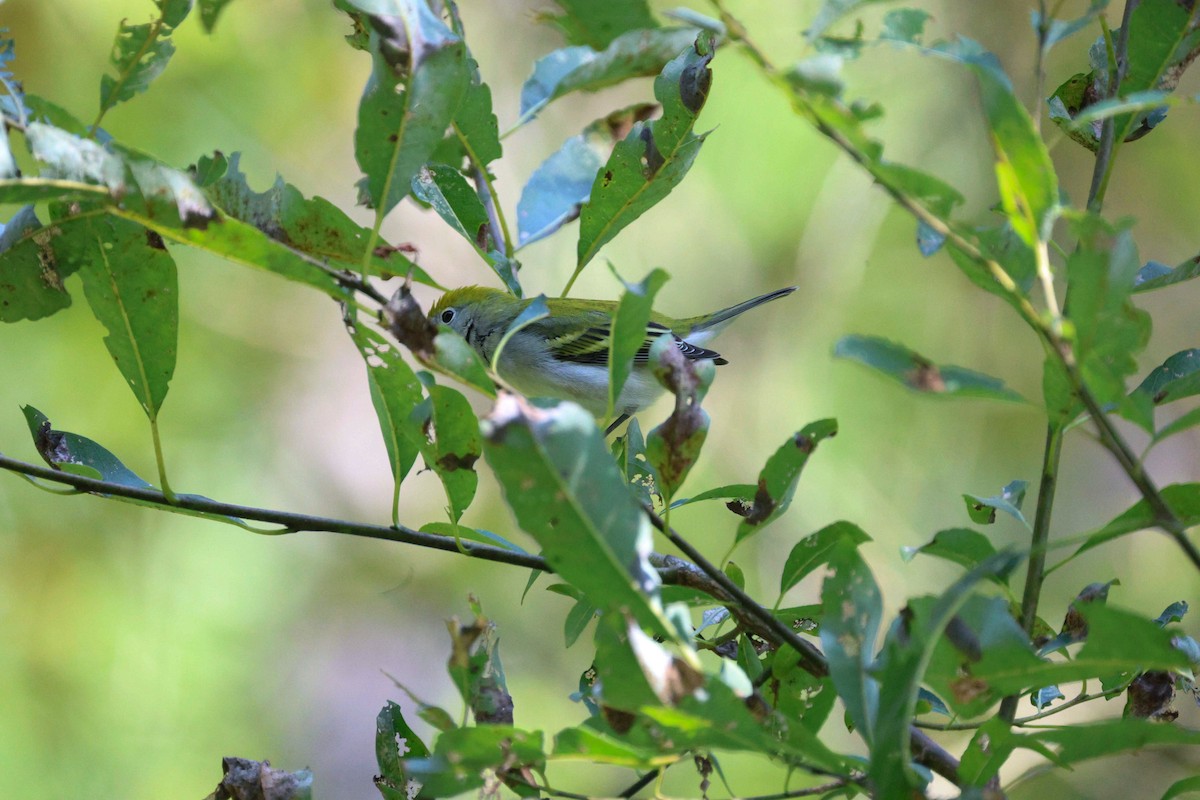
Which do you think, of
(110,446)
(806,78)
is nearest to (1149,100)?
(806,78)

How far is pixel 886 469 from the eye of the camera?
3.91 m

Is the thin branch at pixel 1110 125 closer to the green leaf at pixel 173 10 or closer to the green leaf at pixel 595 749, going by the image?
the green leaf at pixel 595 749

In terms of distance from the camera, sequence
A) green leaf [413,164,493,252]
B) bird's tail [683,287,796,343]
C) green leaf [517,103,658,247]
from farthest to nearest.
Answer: bird's tail [683,287,796,343] → green leaf [517,103,658,247] → green leaf [413,164,493,252]

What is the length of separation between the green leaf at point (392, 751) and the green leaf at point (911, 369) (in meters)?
0.76

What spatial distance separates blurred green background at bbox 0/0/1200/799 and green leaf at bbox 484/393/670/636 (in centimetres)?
250

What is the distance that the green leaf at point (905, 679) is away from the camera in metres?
0.68

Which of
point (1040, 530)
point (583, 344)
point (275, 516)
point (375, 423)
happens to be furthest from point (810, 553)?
point (375, 423)

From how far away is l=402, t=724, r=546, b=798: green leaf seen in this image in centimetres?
80

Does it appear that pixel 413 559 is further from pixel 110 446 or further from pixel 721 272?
pixel 721 272

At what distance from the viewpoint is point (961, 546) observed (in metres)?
1.04

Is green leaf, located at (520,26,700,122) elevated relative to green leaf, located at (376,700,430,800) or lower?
elevated

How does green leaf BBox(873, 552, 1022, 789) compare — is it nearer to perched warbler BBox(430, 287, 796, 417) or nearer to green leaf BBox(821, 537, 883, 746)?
green leaf BBox(821, 537, 883, 746)

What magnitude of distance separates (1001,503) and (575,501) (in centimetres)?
65

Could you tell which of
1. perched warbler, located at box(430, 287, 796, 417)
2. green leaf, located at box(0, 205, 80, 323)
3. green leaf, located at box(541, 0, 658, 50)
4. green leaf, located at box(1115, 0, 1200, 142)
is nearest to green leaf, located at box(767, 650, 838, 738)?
green leaf, located at box(1115, 0, 1200, 142)
